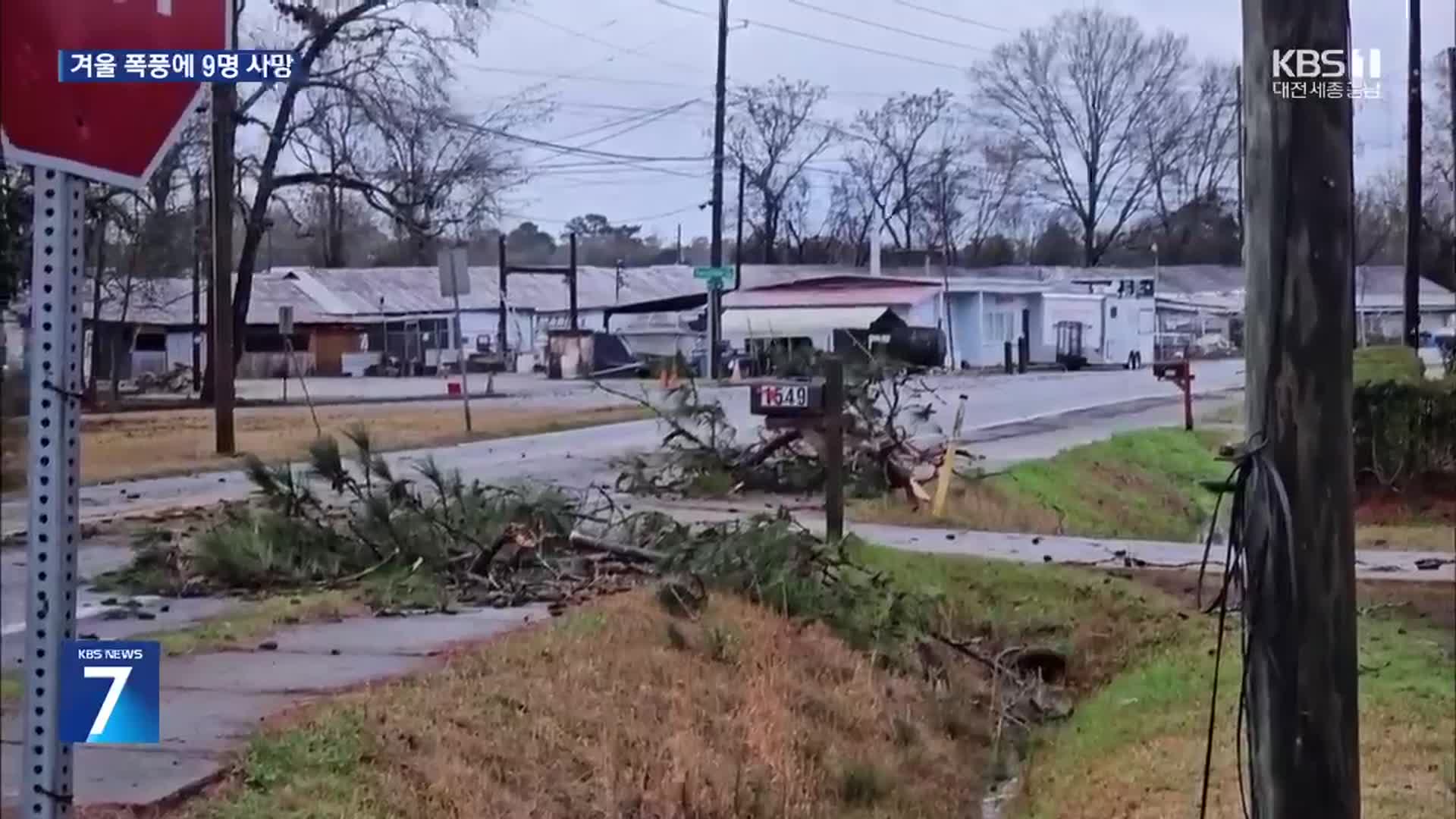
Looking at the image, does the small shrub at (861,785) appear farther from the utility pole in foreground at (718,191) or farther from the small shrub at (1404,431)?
the small shrub at (1404,431)

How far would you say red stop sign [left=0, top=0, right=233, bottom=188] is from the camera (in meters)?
3.20

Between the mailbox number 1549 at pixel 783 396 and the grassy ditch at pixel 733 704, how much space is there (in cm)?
107

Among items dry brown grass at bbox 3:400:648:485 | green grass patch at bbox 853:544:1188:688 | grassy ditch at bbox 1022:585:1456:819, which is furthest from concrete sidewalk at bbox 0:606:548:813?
green grass patch at bbox 853:544:1188:688

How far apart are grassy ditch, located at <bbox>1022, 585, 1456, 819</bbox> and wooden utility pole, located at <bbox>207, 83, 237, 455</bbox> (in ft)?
12.8

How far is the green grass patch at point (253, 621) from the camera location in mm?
7527

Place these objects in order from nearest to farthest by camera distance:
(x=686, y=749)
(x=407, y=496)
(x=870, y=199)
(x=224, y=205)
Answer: (x=224, y=205) < (x=686, y=749) < (x=407, y=496) < (x=870, y=199)

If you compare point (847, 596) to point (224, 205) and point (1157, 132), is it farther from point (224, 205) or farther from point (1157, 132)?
point (224, 205)

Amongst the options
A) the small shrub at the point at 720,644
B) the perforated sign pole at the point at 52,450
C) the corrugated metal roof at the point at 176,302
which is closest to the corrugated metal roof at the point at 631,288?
the corrugated metal roof at the point at 176,302

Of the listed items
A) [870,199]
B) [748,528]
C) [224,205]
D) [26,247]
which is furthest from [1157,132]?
[26,247]

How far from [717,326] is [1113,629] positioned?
302 cm

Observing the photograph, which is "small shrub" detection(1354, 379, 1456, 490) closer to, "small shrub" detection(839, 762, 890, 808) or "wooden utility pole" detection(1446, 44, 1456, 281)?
"wooden utility pole" detection(1446, 44, 1456, 281)

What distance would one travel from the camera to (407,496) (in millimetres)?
9188

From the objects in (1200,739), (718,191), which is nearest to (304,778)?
(1200,739)

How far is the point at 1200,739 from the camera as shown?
8.28 m
